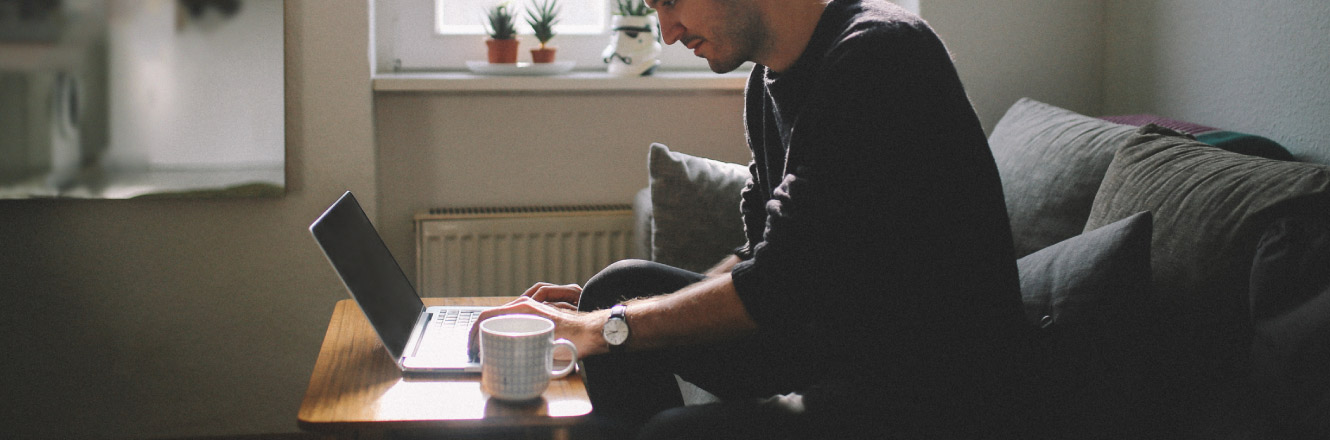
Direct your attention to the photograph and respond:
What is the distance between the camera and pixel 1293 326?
1.00 metres

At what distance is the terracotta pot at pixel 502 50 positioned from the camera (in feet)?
7.16

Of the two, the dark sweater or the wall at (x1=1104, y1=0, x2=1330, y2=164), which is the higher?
the wall at (x1=1104, y1=0, x2=1330, y2=164)

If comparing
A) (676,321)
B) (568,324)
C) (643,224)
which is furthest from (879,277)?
(643,224)

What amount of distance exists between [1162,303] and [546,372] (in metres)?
0.72

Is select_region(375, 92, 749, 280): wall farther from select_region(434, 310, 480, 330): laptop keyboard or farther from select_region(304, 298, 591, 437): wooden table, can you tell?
select_region(304, 298, 591, 437): wooden table

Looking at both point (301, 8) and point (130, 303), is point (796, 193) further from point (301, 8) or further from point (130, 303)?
point (130, 303)

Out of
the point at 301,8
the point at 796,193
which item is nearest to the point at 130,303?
the point at 301,8

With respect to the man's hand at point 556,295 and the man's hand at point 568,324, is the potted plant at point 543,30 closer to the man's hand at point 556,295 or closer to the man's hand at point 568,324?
the man's hand at point 556,295

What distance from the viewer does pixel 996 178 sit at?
1.05 m

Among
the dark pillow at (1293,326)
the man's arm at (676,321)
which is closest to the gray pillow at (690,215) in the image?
the man's arm at (676,321)

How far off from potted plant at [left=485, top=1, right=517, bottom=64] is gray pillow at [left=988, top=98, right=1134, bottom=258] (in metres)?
1.08

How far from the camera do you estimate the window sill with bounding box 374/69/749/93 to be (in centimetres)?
209

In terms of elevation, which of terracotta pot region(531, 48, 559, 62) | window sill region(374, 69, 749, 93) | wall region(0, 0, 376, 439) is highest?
terracotta pot region(531, 48, 559, 62)

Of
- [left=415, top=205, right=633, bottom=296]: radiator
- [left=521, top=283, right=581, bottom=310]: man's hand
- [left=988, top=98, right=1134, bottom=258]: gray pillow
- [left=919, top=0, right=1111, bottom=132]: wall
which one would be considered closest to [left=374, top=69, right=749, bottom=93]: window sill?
[left=415, top=205, right=633, bottom=296]: radiator
